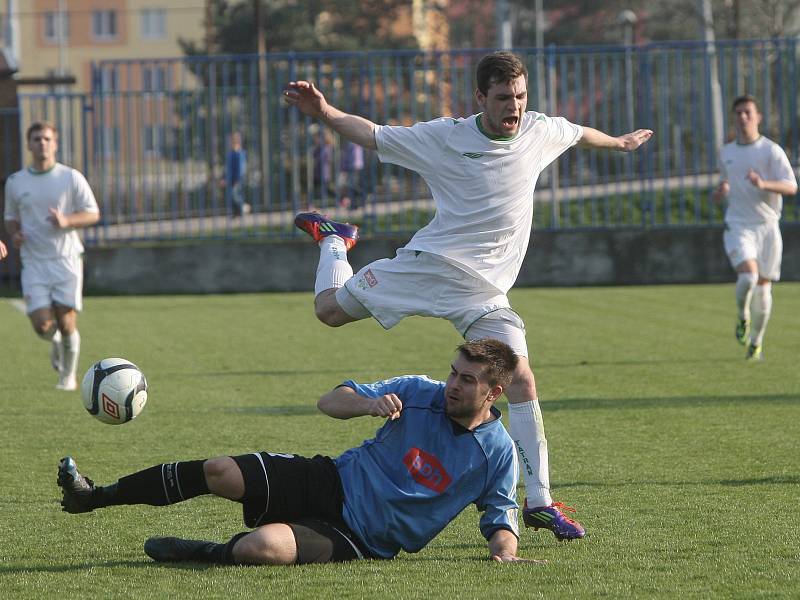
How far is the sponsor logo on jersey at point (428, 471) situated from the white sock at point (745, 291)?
25.1 feet

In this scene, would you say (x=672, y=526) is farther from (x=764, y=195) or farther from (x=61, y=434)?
(x=764, y=195)

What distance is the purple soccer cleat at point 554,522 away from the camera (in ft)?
19.1

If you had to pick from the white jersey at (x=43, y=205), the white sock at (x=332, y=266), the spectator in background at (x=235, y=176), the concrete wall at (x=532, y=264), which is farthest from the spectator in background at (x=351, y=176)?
the white sock at (x=332, y=266)

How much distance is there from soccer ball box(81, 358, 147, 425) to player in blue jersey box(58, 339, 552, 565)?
1.02 metres

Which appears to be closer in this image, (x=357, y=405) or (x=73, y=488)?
(x=357, y=405)

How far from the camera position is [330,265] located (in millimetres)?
6820

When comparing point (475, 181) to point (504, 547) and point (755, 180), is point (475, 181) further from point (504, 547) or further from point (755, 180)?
point (755, 180)

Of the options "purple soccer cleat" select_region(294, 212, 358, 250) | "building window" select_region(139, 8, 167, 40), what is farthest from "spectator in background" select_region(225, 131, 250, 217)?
"building window" select_region(139, 8, 167, 40)

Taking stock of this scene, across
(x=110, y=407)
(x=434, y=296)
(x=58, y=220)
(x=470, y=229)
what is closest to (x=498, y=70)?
(x=470, y=229)

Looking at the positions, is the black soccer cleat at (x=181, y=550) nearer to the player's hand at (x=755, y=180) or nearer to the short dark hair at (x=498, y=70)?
the short dark hair at (x=498, y=70)

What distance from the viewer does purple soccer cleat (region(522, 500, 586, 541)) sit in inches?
230

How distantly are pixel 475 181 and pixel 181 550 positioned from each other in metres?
2.04

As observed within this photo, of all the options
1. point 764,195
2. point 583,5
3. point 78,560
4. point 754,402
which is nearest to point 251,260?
point 764,195

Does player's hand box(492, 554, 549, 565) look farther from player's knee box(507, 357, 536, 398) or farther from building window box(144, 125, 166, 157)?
building window box(144, 125, 166, 157)
